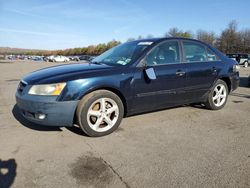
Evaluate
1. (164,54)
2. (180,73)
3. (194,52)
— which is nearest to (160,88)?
(180,73)

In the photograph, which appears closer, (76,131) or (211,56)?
(76,131)

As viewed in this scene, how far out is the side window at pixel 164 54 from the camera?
13.9 feet

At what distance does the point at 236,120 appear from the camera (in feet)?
15.3

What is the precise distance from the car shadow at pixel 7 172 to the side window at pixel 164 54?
2525 mm

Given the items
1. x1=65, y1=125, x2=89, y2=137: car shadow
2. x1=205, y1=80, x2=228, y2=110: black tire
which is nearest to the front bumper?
x1=65, y1=125, x2=89, y2=137: car shadow

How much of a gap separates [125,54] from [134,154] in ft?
6.52

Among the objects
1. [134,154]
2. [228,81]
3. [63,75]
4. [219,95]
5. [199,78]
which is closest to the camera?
[134,154]

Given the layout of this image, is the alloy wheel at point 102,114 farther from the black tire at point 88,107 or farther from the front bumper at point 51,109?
the front bumper at point 51,109

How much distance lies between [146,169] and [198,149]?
92 cm

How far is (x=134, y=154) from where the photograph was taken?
3.16 m

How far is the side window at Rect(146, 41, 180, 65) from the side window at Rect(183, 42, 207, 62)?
236 millimetres

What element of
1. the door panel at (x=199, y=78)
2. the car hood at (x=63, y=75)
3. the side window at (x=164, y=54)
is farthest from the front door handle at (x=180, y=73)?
the car hood at (x=63, y=75)

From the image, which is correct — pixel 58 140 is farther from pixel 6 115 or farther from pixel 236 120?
pixel 236 120

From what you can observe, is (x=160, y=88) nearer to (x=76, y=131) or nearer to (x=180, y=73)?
(x=180, y=73)
